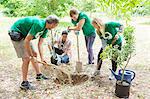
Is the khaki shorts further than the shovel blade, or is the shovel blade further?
the shovel blade

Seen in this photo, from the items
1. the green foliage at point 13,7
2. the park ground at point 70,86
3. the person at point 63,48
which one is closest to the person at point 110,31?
the park ground at point 70,86

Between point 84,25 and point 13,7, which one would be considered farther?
point 13,7

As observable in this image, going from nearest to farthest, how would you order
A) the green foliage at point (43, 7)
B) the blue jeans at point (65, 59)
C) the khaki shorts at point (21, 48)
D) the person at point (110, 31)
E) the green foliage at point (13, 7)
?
the khaki shorts at point (21, 48), the person at point (110, 31), the blue jeans at point (65, 59), the green foliage at point (43, 7), the green foliage at point (13, 7)

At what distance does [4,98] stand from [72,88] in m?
0.93

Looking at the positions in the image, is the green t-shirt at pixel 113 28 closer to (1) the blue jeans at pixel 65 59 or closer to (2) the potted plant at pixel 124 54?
(2) the potted plant at pixel 124 54

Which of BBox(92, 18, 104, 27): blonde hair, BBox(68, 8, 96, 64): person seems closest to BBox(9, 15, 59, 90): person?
BBox(92, 18, 104, 27): blonde hair

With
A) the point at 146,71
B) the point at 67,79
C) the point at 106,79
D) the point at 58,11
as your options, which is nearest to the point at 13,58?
the point at 67,79

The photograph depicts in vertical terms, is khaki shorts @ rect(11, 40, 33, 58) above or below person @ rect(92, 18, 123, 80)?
below

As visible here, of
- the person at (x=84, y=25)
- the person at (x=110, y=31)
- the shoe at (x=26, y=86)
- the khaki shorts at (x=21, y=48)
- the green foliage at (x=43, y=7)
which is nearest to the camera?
the khaki shorts at (x=21, y=48)

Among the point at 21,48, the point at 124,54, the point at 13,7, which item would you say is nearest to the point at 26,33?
the point at 21,48

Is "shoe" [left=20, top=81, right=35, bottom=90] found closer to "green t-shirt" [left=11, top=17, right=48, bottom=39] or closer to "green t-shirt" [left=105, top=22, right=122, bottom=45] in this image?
"green t-shirt" [left=11, top=17, right=48, bottom=39]

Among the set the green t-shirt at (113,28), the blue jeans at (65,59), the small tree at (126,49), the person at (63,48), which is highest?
the green t-shirt at (113,28)

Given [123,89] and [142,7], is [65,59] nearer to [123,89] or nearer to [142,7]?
[123,89]

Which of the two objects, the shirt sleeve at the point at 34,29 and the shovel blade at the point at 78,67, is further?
the shovel blade at the point at 78,67
